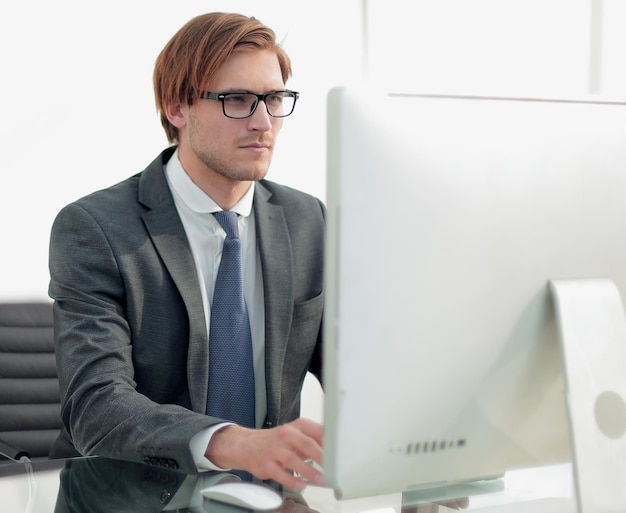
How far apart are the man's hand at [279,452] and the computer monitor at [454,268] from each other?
0.69 ft

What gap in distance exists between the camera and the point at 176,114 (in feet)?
7.46

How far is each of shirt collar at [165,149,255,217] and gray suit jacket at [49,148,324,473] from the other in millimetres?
32

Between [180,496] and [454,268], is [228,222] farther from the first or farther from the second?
[454,268]

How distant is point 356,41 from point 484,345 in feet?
12.5

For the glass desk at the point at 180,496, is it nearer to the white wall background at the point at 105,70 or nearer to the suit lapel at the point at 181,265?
the suit lapel at the point at 181,265

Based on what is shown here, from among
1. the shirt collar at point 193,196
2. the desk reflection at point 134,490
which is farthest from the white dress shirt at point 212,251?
the desk reflection at point 134,490

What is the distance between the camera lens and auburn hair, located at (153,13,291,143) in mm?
2105

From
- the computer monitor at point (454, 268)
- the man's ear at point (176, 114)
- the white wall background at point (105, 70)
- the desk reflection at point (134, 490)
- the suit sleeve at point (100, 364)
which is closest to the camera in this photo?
the computer monitor at point (454, 268)

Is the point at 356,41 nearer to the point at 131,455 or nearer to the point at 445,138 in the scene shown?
the point at 131,455

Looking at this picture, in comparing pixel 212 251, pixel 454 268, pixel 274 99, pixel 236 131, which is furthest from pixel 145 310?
pixel 454 268

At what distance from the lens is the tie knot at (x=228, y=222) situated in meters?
2.05

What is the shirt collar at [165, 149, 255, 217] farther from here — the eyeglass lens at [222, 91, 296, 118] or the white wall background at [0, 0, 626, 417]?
the white wall background at [0, 0, 626, 417]

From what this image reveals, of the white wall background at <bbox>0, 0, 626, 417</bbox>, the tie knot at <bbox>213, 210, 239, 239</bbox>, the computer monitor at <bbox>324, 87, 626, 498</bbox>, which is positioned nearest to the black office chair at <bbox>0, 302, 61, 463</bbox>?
the tie knot at <bbox>213, 210, 239, 239</bbox>

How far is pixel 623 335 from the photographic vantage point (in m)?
1.09
